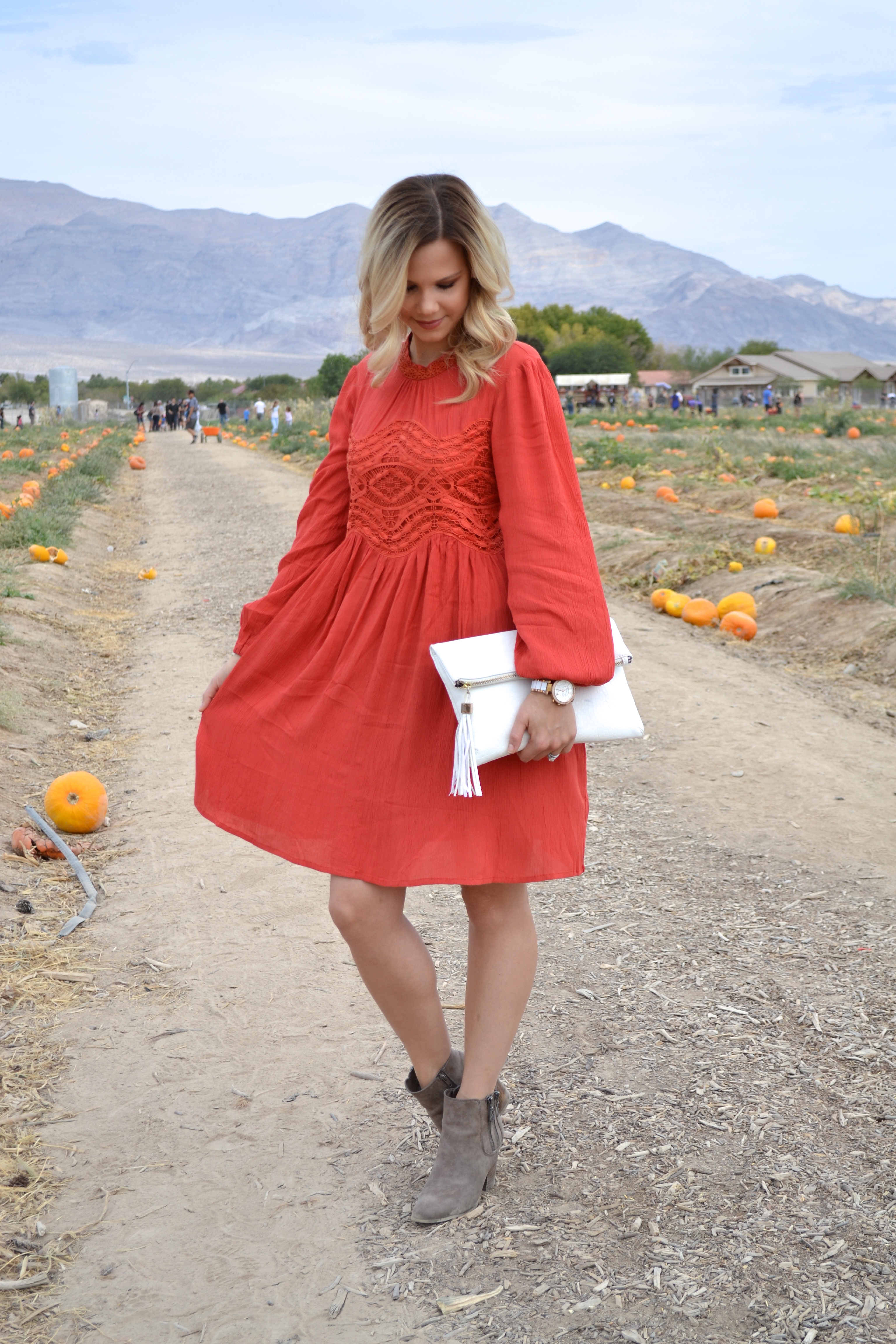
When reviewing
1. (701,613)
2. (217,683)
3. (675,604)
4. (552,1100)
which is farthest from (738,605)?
(217,683)

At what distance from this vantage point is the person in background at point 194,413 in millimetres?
36219

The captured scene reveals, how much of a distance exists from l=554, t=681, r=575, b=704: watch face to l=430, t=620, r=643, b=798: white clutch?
46 mm

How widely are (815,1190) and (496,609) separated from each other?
1.35m

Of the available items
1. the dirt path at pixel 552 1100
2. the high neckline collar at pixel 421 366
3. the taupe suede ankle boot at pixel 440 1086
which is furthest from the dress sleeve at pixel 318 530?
the dirt path at pixel 552 1100

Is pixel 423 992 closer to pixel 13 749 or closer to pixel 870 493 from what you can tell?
pixel 13 749

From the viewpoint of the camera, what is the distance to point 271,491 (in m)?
18.0

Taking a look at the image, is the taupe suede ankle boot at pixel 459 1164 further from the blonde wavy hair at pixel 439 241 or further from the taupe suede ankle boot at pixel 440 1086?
the blonde wavy hair at pixel 439 241

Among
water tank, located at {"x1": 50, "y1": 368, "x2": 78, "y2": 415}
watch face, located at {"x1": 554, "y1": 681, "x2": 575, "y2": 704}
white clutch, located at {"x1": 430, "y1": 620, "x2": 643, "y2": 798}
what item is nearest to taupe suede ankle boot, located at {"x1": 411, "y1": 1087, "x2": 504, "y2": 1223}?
white clutch, located at {"x1": 430, "y1": 620, "x2": 643, "y2": 798}

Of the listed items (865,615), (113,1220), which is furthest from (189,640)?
(113,1220)

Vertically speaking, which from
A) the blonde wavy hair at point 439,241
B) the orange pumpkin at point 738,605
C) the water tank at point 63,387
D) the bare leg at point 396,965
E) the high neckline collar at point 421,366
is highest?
the water tank at point 63,387

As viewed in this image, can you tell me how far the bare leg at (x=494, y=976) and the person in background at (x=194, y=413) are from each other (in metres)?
33.6

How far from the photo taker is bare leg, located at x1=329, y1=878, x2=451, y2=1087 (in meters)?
2.07

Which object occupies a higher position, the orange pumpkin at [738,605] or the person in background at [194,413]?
the person in background at [194,413]

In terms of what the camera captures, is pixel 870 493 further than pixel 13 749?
Yes
